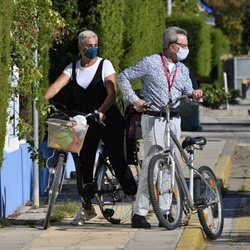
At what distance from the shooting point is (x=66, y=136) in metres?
10.4

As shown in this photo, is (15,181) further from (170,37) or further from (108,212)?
(170,37)

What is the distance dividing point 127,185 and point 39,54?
2497 millimetres

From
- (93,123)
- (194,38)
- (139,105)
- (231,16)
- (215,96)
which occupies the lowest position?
(93,123)

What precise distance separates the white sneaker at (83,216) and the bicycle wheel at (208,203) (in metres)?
1.15

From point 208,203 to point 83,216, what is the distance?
132 cm

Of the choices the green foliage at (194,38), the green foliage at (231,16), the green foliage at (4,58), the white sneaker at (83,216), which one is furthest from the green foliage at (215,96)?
the green foliage at (4,58)

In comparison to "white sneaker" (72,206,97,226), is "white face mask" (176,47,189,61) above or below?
above

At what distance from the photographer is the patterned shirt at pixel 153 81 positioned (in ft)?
34.8

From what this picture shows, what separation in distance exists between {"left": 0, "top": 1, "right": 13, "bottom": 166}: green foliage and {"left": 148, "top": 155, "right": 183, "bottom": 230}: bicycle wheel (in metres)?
1.45

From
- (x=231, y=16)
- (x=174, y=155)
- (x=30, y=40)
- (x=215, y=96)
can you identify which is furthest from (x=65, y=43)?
(x=231, y=16)

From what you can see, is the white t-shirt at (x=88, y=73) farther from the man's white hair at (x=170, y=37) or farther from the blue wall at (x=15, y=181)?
the blue wall at (x=15, y=181)

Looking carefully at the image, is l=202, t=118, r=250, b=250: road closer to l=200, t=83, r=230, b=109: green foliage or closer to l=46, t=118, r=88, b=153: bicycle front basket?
l=46, t=118, r=88, b=153: bicycle front basket

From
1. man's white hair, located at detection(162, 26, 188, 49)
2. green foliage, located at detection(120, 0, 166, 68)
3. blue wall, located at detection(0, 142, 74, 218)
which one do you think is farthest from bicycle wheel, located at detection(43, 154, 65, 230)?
green foliage, located at detection(120, 0, 166, 68)

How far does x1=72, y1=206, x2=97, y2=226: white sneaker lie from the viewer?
434 inches
